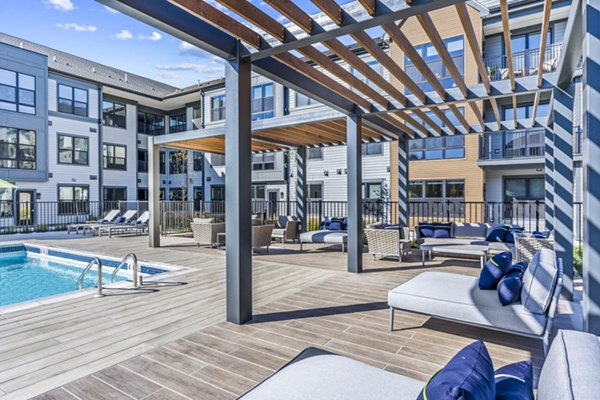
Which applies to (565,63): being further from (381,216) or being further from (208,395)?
(381,216)

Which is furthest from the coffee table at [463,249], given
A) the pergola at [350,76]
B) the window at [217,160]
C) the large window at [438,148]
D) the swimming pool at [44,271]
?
the window at [217,160]

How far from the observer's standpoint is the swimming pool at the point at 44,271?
21.9ft

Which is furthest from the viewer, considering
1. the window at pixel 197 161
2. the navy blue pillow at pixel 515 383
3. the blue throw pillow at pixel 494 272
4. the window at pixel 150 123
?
the window at pixel 150 123

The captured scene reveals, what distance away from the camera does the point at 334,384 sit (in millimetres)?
1782

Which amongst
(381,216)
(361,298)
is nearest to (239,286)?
(361,298)

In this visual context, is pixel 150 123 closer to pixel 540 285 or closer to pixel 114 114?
pixel 114 114

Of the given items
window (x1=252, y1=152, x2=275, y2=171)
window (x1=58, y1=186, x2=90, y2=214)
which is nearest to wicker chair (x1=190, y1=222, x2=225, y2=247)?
window (x1=252, y1=152, x2=275, y2=171)

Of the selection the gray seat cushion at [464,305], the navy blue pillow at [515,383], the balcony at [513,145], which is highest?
the balcony at [513,145]

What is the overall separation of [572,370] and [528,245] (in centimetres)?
568

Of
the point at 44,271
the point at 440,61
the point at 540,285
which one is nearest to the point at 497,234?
the point at 540,285

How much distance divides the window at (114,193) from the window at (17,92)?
5.49m

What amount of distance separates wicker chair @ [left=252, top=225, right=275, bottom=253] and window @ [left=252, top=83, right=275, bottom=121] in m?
11.0

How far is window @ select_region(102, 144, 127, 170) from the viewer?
20.7m

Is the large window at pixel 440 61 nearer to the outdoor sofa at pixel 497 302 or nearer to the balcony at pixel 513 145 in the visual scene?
the balcony at pixel 513 145
